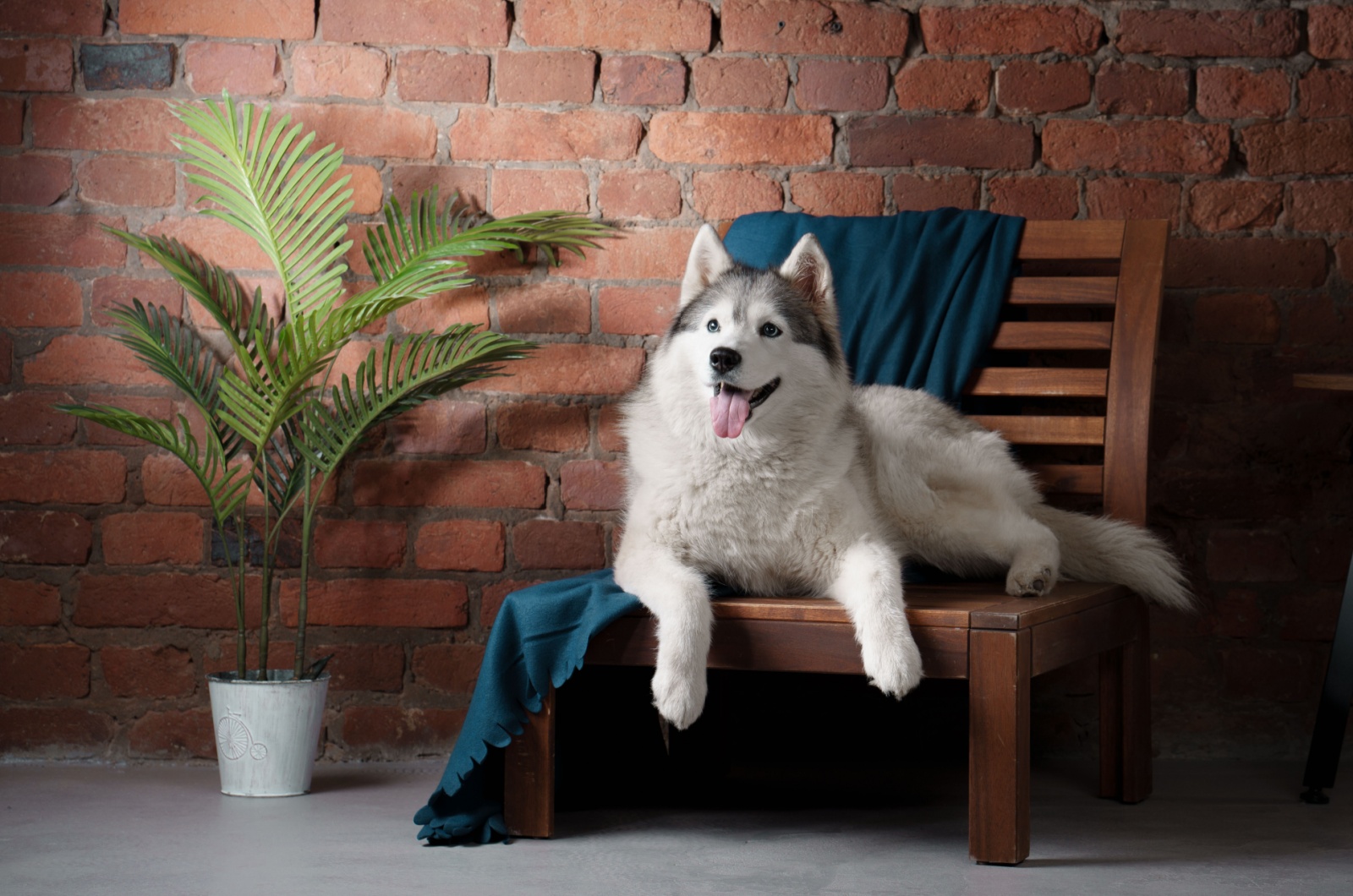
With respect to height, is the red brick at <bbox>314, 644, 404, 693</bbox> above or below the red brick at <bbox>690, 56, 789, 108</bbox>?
below

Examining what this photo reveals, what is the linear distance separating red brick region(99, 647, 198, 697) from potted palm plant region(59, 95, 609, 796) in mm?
235

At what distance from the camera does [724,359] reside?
228 centimetres

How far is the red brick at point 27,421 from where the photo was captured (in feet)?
10.2

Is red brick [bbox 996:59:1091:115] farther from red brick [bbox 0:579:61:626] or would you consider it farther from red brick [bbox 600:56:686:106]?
red brick [bbox 0:579:61:626]

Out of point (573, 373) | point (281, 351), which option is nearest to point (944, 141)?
point (573, 373)

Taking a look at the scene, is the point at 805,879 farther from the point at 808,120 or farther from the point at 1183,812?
the point at 808,120

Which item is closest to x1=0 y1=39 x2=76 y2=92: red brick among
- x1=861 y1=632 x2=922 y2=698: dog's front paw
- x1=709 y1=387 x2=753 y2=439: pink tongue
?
x1=709 y1=387 x2=753 y2=439: pink tongue

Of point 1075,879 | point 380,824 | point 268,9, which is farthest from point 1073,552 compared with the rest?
point 268,9

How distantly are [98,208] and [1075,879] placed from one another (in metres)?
2.74

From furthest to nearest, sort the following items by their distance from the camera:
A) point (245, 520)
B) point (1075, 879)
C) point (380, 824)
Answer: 1. point (245, 520)
2. point (380, 824)
3. point (1075, 879)

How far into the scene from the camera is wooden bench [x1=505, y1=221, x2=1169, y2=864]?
216 centimetres

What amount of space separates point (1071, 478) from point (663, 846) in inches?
51.7

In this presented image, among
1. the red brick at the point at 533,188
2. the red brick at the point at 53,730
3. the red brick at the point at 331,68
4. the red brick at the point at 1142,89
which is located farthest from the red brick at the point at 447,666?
the red brick at the point at 1142,89

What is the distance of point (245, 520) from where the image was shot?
305 centimetres
